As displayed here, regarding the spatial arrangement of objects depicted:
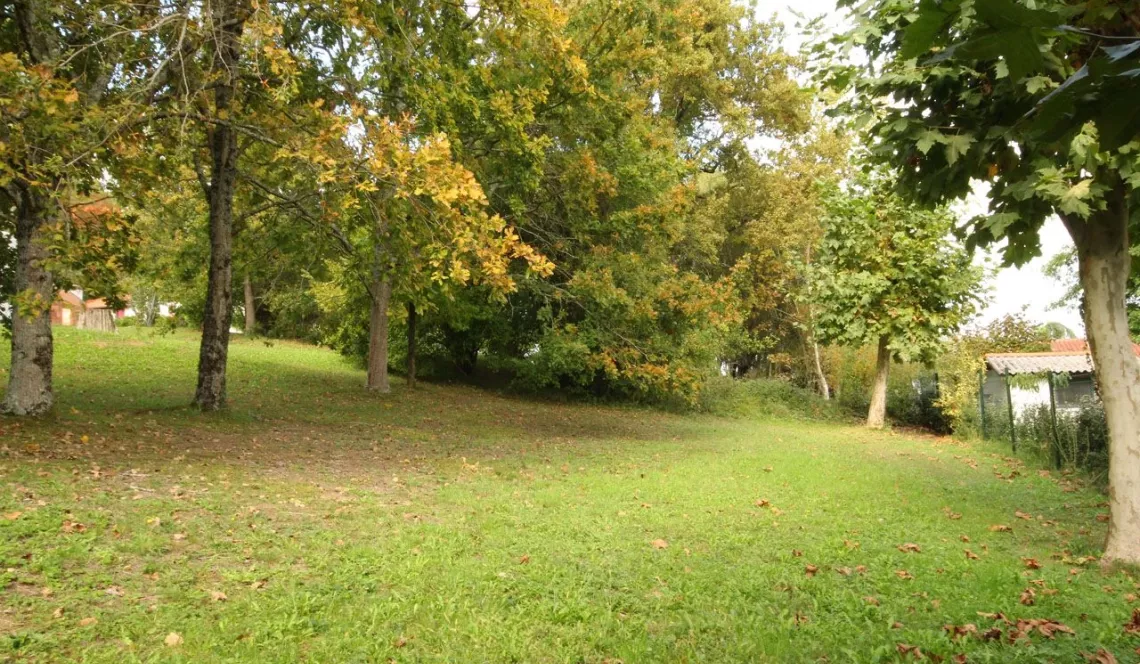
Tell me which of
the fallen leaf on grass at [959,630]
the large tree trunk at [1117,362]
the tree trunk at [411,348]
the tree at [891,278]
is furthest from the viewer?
the tree at [891,278]

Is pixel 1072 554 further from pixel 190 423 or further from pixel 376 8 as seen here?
pixel 190 423

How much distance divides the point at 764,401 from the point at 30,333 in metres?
21.8

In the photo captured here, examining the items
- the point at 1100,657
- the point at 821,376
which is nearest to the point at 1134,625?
the point at 1100,657

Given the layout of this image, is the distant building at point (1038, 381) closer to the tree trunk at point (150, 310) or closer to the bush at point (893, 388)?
the bush at point (893, 388)

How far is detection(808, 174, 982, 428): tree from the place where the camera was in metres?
19.3

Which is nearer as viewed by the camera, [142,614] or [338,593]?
[142,614]

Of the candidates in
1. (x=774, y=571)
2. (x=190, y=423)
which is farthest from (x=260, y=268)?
(x=774, y=571)

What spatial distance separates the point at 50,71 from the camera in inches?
261

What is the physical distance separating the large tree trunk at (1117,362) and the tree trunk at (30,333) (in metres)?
10.3

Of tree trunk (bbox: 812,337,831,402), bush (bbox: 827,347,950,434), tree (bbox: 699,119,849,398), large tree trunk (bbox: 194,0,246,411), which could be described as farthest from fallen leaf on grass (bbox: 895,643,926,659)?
tree trunk (bbox: 812,337,831,402)

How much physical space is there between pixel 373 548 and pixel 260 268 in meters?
11.3

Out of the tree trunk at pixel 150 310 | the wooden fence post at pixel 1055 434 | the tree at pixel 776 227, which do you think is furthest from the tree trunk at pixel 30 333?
the tree trunk at pixel 150 310

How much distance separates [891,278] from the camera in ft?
65.1

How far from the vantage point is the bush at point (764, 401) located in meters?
23.5
